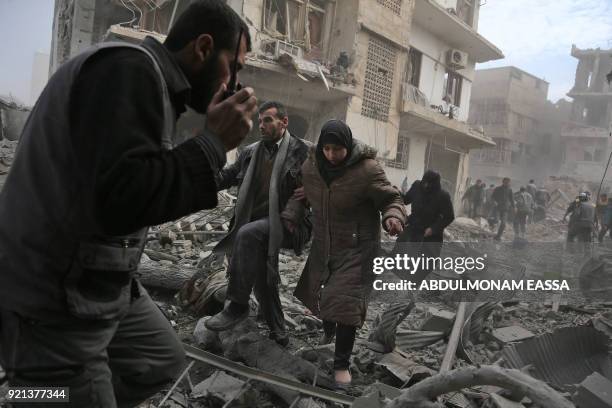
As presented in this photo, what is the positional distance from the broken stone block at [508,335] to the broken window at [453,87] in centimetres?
1704

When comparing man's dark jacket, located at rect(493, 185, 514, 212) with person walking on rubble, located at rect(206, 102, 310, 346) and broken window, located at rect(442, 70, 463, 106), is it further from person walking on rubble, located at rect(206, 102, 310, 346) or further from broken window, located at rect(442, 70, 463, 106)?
person walking on rubble, located at rect(206, 102, 310, 346)

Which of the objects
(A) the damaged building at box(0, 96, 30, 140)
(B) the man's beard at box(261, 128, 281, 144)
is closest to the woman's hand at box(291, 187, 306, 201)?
(B) the man's beard at box(261, 128, 281, 144)

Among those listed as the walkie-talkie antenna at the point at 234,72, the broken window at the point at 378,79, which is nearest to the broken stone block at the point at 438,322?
the walkie-talkie antenna at the point at 234,72

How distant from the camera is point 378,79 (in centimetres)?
1448

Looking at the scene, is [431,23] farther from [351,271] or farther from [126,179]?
[126,179]

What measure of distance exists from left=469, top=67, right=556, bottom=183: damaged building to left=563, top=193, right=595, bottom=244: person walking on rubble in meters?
27.1

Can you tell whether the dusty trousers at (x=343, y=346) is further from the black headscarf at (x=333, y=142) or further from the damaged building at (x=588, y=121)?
the damaged building at (x=588, y=121)

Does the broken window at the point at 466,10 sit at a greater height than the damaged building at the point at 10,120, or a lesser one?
greater

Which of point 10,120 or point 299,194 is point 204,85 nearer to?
point 299,194

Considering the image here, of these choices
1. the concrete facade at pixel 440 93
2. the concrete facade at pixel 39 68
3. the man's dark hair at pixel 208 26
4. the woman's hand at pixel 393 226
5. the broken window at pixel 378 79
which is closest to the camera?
the man's dark hair at pixel 208 26

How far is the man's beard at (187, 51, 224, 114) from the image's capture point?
1404mm

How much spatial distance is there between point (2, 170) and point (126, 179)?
12570mm

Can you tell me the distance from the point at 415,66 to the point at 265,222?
16413mm

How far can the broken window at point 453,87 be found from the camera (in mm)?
19844
